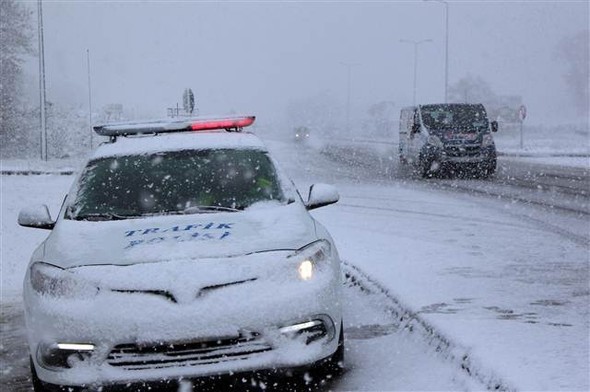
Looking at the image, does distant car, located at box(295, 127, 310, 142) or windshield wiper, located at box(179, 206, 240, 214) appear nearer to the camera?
windshield wiper, located at box(179, 206, 240, 214)

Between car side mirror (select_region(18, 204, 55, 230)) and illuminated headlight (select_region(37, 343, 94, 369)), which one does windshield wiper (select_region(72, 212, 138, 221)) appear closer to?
car side mirror (select_region(18, 204, 55, 230))

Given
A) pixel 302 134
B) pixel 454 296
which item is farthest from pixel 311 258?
pixel 302 134

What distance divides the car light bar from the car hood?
1.11 metres

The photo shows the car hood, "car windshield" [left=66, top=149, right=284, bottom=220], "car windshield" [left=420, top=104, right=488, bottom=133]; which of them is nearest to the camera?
the car hood

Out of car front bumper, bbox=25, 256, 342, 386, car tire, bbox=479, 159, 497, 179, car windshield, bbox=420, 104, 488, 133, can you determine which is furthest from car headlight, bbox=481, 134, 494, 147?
car front bumper, bbox=25, 256, 342, 386

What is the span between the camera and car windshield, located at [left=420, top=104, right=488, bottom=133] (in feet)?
74.5

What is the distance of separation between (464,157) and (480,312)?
16.8 metres

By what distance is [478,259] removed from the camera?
28.5 ft

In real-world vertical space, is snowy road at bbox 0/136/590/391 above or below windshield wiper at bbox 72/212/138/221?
below

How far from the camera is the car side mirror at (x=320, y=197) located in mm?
5840

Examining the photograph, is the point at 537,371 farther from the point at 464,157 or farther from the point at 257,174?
the point at 464,157

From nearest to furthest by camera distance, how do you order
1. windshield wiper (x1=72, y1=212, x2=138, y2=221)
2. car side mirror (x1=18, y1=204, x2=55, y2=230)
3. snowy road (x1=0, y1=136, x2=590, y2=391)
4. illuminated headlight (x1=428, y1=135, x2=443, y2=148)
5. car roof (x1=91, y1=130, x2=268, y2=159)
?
snowy road (x1=0, y1=136, x2=590, y2=391), windshield wiper (x1=72, y1=212, x2=138, y2=221), car side mirror (x1=18, y1=204, x2=55, y2=230), car roof (x1=91, y1=130, x2=268, y2=159), illuminated headlight (x1=428, y1=135, x2=443, y2=148)

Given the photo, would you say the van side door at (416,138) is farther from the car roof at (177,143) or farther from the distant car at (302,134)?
the distant car at (302,134)

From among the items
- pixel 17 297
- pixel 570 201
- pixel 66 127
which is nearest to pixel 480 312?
pixel 17 297
